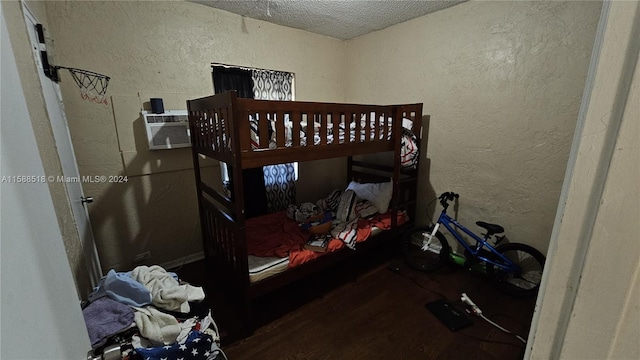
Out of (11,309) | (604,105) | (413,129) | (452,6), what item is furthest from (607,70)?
(452,6)

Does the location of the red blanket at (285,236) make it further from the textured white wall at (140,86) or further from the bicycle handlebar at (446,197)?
the textured white wall at (140,86)

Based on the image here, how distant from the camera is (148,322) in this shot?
3.27ft

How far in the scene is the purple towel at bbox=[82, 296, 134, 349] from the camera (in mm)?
904

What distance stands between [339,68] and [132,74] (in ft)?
7.26

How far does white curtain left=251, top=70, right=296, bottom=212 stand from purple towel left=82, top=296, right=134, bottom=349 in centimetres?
186

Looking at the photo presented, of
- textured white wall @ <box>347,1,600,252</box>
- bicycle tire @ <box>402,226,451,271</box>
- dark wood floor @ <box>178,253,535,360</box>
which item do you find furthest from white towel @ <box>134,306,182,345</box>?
textured white wall @ <box>347,1,600,252</box>

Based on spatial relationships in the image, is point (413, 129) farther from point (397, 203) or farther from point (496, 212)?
point (496, 212)

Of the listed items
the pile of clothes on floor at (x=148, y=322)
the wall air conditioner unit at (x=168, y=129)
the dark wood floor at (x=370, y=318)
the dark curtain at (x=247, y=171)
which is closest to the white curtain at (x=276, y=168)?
the dark curtain at (x=247, y=171)

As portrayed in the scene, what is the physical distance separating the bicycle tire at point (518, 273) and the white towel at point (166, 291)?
2.29 metres

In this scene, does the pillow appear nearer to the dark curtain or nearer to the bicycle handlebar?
the bicycle handlebar

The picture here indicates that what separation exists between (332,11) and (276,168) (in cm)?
164

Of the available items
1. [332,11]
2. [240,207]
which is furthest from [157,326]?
[332,11]

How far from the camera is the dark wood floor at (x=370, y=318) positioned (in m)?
1.60

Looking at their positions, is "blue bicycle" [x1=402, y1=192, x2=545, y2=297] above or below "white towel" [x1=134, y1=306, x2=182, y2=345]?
below
